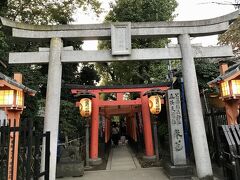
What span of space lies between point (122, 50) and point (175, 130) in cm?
381

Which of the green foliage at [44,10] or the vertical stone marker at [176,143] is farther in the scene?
the green foliage at [44,10]

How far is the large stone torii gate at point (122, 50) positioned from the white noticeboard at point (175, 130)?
1.50m

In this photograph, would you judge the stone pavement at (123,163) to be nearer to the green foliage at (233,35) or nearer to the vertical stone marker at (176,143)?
the vertical stone marker at (176,143)

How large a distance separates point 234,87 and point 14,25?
7.94 metres

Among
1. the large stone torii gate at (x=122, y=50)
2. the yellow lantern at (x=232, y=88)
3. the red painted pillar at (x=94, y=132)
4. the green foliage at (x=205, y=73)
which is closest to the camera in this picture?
the large stone torii gate at (x=122, y=50)

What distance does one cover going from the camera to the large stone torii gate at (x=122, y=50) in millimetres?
8172

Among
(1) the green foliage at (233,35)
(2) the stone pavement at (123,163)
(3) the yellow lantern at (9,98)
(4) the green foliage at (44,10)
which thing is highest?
(4) the green foliage at (44,10)

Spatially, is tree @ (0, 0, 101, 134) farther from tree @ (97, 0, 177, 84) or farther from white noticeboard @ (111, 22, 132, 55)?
white noticeboard @ (111, 22, 132, 55)

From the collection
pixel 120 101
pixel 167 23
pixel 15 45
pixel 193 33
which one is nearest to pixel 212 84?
pixel 193 33

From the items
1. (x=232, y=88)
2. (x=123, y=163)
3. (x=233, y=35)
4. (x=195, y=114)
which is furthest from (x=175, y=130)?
(x=233, y=35)

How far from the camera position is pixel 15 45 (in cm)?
1588

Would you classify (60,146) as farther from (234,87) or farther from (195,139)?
(234,87)

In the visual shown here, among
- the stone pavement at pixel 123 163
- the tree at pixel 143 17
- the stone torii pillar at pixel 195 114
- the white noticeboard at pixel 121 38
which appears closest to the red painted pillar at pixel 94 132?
the stone pavement at pixel 123 163

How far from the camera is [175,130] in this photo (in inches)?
379
